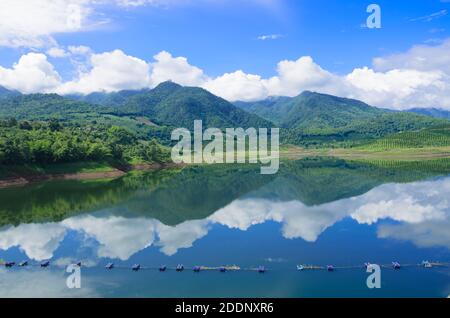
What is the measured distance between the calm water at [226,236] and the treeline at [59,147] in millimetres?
7495

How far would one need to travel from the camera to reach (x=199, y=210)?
43.5m

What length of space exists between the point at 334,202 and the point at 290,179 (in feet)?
77.7

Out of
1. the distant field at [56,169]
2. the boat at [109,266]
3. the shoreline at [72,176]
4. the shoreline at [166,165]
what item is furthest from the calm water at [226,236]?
the distant field at [56,169]

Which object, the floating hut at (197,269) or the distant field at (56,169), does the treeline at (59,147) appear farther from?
the floating hut at (197,269)

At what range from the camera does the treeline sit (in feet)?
206

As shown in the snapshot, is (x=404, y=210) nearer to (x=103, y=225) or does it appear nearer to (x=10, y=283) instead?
(x=103, y=225)

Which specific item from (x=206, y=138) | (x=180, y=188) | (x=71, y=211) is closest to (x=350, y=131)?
(x=206, y=138)

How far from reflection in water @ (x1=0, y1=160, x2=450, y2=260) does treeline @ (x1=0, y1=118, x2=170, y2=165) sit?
281 inches

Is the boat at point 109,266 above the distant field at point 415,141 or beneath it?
beneath

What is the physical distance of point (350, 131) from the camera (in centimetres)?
19738

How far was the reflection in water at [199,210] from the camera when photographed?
3095cm

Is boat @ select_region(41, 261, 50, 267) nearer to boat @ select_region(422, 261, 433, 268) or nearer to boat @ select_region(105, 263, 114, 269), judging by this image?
boat @ select_region(105, 263, 114, 269)

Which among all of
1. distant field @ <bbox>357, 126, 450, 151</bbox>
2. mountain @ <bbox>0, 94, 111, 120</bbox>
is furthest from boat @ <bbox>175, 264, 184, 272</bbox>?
mountain @ <bbox>0, 94, 111, 120</bbox>

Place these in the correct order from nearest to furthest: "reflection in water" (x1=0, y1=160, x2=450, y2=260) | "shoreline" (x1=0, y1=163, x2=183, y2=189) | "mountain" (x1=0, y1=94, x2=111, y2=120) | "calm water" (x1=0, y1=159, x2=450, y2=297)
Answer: "calm water" (x1=0, y1=159, x2=450, y2=297) < "reflection in water" (x1=0, y1=160, x2=450, y2=260) < "shoreline" (x1=0, y1=163, x2=183, y2=189) < "mountain" (x1=0, y1=94, x2=111, y2=120)
